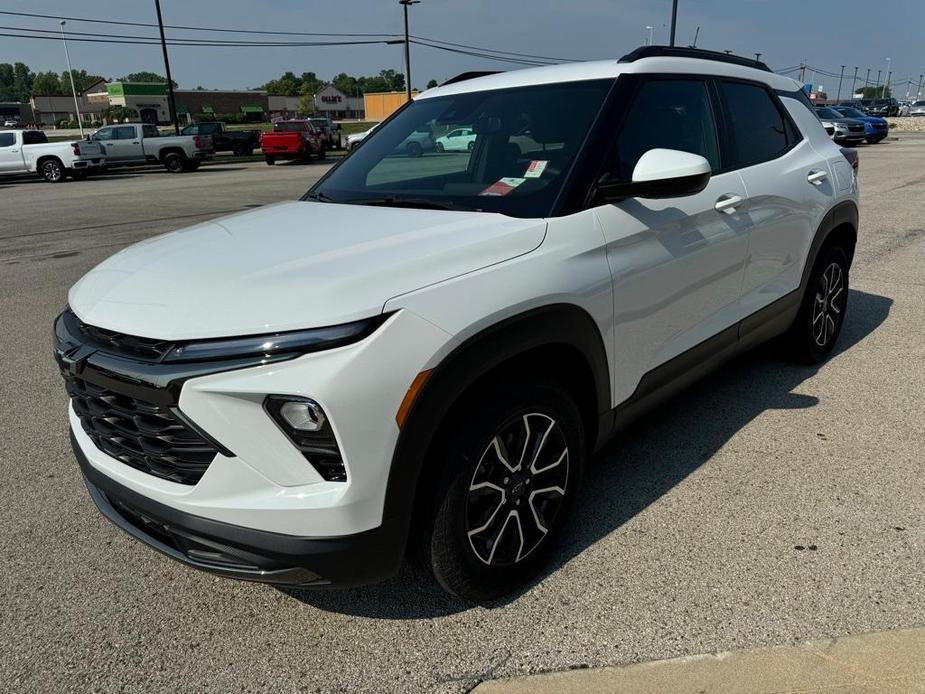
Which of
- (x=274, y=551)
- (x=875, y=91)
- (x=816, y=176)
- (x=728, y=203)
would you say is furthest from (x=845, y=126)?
(x=875, y=91)

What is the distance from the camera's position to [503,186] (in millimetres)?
2852

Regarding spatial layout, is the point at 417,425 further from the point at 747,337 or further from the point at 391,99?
the point at 391,99

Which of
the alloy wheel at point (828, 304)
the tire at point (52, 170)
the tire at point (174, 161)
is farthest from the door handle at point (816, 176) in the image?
the tire at point (174, 161)

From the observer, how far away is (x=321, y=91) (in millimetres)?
133000

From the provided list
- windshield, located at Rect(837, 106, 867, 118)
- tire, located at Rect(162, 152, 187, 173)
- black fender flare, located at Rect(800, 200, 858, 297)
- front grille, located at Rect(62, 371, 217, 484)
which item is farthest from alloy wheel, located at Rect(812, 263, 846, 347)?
Answer: windshield, located at Rect(837, 106, 867, 118)

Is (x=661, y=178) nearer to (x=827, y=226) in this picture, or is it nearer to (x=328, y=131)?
(x=827, y=226)

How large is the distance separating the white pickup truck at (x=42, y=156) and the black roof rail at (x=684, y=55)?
24.0m

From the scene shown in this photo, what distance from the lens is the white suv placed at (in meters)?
1.98

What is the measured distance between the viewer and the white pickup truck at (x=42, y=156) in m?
22.8

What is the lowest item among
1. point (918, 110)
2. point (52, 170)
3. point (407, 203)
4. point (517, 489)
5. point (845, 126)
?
point (918, 110)

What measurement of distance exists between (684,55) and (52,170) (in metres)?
24.8

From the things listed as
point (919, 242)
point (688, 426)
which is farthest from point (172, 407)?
point (919, 242)

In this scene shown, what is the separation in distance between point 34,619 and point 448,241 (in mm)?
1987

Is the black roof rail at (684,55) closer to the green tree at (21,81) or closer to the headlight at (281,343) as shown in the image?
the headlight at (281,343)
